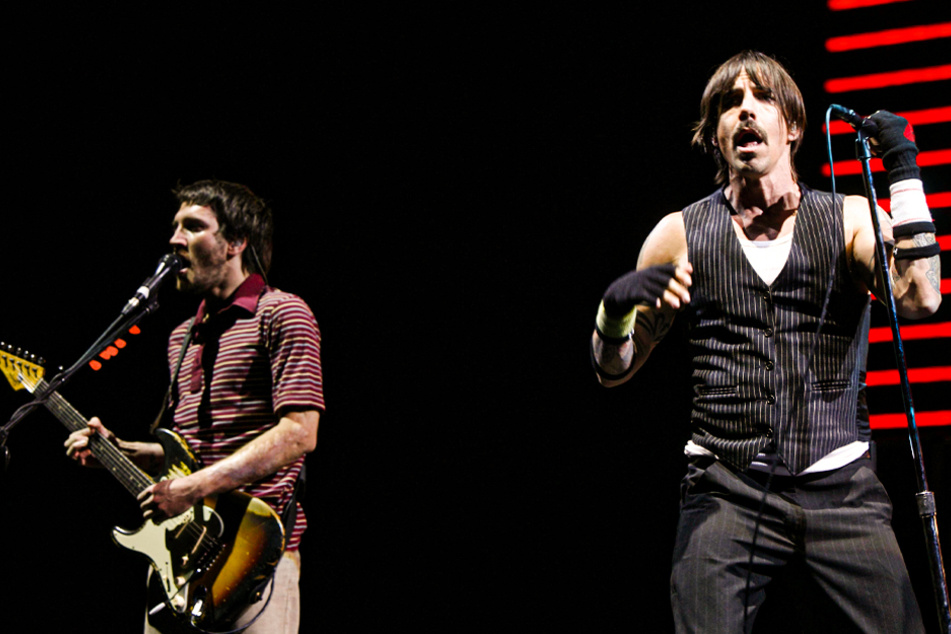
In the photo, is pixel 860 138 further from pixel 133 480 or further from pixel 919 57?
pixel 133 480

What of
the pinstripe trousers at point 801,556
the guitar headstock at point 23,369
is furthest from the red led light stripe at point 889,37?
the guitar headstock at point 23,369

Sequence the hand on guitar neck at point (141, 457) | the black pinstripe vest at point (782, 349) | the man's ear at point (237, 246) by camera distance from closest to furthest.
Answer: the black pinstripe vest at point (782, 349), the hand on guitar neck at point (141, 457), the man's ear at point (237, 246)

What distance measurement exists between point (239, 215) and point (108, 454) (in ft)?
3.21

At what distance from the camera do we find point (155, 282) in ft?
8.86

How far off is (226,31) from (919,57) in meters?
3.57

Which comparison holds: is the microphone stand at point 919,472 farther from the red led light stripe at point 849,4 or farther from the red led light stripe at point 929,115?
the red led light stripe at point 849,4

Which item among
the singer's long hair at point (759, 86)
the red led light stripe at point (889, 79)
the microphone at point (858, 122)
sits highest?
the red led light stripe at point (889, 79)

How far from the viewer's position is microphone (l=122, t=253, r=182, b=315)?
2672 mm

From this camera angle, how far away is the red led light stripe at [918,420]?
3168 mm

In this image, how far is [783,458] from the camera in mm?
1702

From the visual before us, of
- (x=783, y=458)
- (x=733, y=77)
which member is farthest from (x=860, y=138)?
(x=783, y=458)

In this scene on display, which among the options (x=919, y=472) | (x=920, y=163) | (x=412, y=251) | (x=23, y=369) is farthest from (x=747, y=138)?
(x=23, y=369)

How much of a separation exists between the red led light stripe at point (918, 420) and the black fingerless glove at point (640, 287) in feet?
6.59

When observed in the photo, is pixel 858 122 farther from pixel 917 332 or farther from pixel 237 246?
pixel 237 246
